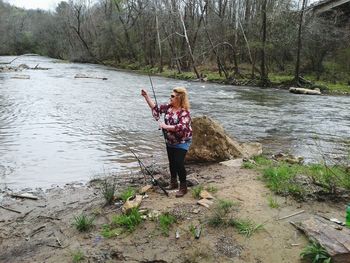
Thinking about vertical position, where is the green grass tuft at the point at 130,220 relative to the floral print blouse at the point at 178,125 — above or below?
below

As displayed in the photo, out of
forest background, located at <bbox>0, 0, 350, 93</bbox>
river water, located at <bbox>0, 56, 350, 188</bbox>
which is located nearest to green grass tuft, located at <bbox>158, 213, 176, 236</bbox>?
river water, located at <bbox>0, 56, 350, 188</bbox>

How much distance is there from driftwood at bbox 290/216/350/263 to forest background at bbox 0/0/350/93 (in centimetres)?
792

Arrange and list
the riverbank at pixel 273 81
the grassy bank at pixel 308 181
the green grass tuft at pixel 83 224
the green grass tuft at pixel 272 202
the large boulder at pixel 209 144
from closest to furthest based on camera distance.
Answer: the green grass tuft at pixel 83 224 → the green grass tuft at pixel 272 202 → the grassy bank at pixel 308 181 → the large boulder at pixel 209 144 → the riverbank at pixel 273 81

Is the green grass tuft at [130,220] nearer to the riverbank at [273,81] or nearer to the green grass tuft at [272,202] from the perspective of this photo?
the green grass tuft at [272,202]

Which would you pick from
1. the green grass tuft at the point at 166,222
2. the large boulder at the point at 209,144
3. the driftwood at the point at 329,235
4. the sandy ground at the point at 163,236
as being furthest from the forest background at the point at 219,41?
the driftwood at the point at 329,235

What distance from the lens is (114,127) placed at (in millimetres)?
13875

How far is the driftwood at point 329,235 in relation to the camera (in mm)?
4098

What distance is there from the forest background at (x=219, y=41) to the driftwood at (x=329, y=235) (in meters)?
7.92

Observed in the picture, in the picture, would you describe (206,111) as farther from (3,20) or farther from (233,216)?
(3,20)

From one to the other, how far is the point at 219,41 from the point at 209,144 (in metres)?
30.9

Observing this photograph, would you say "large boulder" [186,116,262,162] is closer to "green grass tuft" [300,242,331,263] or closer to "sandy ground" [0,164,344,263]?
"sandy ground" [0,164,344,263]

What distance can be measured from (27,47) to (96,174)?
285 ft

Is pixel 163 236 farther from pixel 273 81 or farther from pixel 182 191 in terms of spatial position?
pixel 273 81

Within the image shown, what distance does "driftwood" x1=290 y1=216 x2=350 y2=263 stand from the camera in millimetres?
4098
